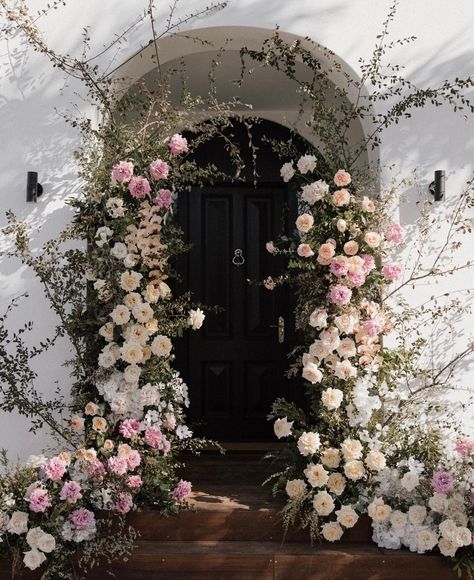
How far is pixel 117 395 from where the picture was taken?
3.42 meters

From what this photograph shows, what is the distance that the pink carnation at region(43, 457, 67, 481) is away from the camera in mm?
3291

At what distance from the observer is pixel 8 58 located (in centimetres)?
380

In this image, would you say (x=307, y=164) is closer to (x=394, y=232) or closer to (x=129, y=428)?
(x=394, y=232)

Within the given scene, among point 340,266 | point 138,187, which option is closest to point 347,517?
point 340,266

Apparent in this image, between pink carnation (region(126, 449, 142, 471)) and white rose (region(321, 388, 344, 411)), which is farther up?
white rose (region(321, 388, 344, 411))

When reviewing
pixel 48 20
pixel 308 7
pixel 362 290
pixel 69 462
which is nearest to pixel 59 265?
pixel 69 462

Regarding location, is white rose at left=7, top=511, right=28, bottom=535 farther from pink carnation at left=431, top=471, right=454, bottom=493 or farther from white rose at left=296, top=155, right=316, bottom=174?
white rose at left=296, top=155, right=316, bottom=174

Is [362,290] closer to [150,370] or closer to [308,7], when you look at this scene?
[150,370]

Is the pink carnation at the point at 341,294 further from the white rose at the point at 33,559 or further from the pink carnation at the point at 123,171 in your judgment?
the white rose at the point at 33,559

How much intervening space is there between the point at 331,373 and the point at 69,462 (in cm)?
130

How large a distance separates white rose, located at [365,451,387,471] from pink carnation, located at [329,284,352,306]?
709mm

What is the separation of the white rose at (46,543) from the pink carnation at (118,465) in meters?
0.39

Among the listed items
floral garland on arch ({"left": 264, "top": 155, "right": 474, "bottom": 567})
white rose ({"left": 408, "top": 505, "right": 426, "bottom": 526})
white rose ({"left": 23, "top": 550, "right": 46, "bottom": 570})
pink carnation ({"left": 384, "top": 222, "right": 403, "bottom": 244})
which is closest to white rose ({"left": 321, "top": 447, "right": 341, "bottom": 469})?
floral garland on arch ({"left": 264, "top": 155, "right": 474, "bottom": 567})

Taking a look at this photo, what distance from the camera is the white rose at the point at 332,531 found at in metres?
3.28
